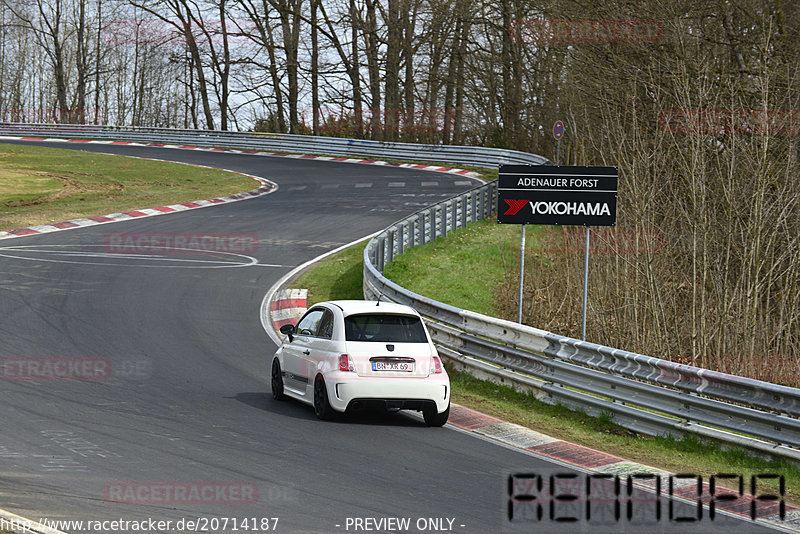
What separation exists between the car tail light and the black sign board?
173 inches

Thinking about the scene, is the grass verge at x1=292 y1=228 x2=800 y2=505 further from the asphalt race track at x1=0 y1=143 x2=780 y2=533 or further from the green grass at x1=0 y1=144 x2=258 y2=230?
the green grass at x1=0 y1=144 x2=258 y2=230

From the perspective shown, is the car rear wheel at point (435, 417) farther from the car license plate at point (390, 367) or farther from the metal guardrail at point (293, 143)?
the metal guardrail at point (293, 143)

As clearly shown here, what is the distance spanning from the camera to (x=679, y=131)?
76.6ft

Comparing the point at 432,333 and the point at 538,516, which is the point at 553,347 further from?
the point at 538,516

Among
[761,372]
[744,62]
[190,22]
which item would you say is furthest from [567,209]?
[190,22]

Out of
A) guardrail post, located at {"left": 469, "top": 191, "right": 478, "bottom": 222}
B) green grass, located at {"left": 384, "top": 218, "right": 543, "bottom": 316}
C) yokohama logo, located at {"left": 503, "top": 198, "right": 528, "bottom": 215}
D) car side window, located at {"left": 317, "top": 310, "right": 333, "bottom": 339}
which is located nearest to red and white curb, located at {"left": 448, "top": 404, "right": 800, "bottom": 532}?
car side window, located at {"left": 317, "top": 310, "right": 333, "bottom": 339}

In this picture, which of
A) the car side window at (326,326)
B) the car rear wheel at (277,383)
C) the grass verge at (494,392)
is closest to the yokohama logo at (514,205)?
the grass verge at (494,392)

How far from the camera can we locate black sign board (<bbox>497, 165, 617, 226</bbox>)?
14977 mm

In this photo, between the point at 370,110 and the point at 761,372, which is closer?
the point at 761,372

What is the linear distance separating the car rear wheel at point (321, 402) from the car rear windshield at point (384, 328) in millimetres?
636

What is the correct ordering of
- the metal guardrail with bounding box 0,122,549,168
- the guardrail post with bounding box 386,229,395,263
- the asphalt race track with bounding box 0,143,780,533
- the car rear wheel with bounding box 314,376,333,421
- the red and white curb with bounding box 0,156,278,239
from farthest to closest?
1. the metal guardrail with bounding box 0,122,549,168
2. the red and white curb with bounding box 0,156,278,239
3. the guardrail post with bounding box 386,229,395,263
4. the car rear wheel with bounding box 314,376,333,421
5. the asphalt race track with bounding box 0,143,780,533

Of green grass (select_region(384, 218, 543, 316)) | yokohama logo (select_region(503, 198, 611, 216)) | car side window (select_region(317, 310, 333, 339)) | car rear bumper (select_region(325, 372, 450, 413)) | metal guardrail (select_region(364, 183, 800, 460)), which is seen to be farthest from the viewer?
green grass (select_region(384, 218, 543, 316))

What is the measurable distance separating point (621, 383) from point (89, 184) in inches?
1258

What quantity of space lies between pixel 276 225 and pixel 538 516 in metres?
24.8
